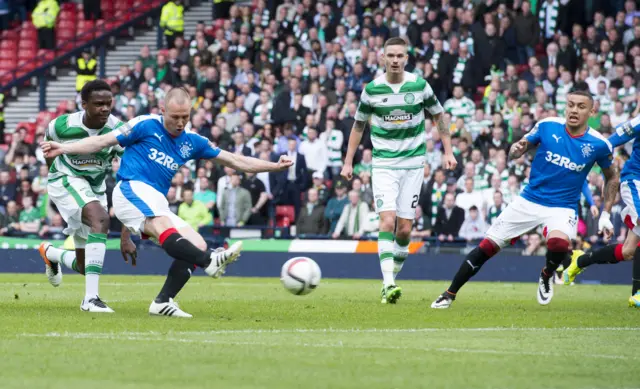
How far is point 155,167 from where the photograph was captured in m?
10.3

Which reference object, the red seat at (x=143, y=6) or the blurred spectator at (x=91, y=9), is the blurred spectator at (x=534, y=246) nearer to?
the red seat at (x=143, y=6)

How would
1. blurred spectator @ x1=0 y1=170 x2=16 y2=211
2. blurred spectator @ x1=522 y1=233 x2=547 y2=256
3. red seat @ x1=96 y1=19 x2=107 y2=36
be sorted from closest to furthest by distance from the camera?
blurred spectator @ x1=522 y1=233 x2=547 y2=256
blurred spectator @ x1=0 y1=170 x2=16 y2=211
red seat @ x1=96 y1=19 x2=107 y2=36

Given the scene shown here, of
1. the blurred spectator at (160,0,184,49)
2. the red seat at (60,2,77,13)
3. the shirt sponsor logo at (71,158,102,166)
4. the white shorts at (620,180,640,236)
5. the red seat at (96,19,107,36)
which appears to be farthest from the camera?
the red seat at (60,2,77,13)

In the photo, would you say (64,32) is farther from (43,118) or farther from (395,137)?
Answer: (395,137)

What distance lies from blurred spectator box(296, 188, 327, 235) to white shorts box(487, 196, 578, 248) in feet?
32.4

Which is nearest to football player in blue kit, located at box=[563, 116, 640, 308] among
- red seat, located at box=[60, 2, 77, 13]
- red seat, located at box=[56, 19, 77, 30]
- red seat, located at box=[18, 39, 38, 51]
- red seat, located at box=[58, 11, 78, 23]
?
red seat, located at box=[56, 19, 77, 30]

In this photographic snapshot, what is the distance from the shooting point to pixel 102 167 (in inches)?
474

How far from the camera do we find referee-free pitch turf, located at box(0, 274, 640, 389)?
632 centimetres

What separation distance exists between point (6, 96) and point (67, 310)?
864 inches

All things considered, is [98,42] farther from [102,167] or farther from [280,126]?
[102,167]

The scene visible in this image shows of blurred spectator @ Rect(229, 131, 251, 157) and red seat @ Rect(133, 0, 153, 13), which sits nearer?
blurred spectator @ Rect(229, 131, 251, 157)

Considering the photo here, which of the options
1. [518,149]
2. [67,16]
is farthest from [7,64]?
[518,149]

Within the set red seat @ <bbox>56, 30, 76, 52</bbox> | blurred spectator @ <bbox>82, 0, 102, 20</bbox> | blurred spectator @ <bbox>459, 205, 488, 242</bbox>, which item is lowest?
blurred spectator @ <bbox>459, 205, 488, 242</bbox>

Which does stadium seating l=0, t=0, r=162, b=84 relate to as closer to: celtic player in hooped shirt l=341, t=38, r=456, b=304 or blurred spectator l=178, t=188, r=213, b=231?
A: blurred spectator l=178, t=188, r=213, b=231
